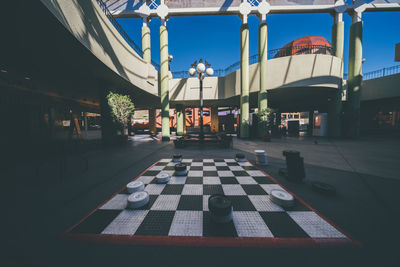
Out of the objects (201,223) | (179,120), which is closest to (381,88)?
(179,120)

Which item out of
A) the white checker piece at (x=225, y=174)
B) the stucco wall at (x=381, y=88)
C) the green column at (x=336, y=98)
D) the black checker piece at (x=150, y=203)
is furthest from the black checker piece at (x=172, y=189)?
the stucco wall at (x=381, y=88)

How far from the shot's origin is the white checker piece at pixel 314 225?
1266 millimetres

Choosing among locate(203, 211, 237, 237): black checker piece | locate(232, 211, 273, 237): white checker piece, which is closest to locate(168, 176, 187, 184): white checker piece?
locate(203, 211, 237, 237): black checker piece

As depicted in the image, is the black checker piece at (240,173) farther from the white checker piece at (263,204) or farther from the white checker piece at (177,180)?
the white checker piece at (177,180)

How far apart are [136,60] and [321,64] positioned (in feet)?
36.0

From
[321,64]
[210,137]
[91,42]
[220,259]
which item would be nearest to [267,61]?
[321,64]

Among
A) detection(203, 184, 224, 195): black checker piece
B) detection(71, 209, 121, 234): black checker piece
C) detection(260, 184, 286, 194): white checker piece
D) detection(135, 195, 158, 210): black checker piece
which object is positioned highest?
detection(260, 184, 286, 194): white checker piece

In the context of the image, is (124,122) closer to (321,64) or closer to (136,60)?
(136,60)

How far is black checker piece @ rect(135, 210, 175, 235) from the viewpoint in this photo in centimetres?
131

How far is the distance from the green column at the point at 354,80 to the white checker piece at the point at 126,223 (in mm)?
13540

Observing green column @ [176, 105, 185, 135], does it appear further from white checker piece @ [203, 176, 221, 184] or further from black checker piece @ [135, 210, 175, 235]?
black checker piece @ [135, 210, 175, 235]

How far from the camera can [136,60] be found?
6852 mm

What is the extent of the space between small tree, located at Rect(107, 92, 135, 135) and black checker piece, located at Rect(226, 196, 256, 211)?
6.53 meters

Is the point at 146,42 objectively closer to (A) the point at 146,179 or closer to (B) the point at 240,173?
(A) the point at 146,179
